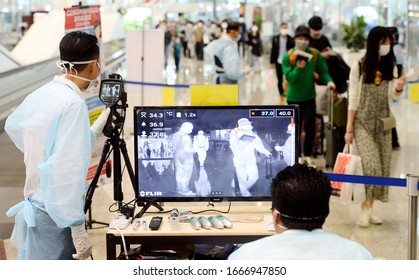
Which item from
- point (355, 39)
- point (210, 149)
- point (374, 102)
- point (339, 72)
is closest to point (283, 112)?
point (210, 149)

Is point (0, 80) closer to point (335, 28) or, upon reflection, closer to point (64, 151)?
point (64, 151)

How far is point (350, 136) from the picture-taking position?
6.55m

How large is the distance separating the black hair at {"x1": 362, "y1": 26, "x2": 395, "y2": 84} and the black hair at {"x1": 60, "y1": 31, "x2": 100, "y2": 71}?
299 cm

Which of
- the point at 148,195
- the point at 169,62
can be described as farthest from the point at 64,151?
the point at 169,62

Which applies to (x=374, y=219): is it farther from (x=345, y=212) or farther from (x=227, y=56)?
(x=227, y=56)

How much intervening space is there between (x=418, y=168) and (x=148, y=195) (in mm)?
5911

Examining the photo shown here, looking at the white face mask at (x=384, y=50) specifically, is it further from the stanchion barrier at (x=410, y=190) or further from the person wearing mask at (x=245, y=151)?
the person wearing mask at (x=245, y=151)


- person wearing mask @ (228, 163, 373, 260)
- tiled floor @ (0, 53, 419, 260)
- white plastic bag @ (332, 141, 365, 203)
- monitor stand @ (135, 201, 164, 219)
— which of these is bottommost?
tiled floor @ (0, 53, 419, 260)

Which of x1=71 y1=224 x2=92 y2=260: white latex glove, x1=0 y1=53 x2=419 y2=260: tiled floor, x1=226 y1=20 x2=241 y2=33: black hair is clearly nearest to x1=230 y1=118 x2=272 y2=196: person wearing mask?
x1=71 y1=224 x2=92 y2=260: white latex glove

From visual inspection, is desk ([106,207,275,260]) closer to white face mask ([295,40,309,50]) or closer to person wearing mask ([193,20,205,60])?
white face mask ([295,40,309,50])

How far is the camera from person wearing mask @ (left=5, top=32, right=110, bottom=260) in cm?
362

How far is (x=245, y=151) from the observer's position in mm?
3979

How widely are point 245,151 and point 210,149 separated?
0.18 m
